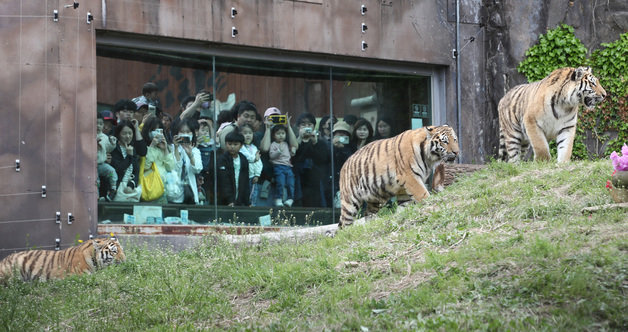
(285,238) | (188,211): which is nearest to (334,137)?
(188,211)

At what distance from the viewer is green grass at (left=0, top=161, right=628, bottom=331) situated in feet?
21.9

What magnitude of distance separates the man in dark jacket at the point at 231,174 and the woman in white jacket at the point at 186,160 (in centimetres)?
25

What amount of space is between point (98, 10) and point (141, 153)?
2.62 metres

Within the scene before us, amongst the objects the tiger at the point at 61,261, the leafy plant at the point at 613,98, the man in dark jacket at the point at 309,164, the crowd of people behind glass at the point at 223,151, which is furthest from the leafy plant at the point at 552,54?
the tiger at the point at 61,261

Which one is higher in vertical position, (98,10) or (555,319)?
(98,10)

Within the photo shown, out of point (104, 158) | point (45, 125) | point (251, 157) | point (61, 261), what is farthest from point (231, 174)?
point (61, 261)

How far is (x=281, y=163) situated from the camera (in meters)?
16.4

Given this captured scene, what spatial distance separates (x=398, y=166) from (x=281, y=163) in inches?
189

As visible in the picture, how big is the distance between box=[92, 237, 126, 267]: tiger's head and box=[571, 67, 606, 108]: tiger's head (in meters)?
7.16

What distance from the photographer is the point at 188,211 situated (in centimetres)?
1514

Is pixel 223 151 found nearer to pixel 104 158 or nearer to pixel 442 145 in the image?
pixel 104 158

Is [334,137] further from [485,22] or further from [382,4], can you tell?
[485,22]

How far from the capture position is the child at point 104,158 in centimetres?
1440

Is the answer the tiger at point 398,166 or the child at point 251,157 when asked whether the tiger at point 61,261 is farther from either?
the child at point 251,157
